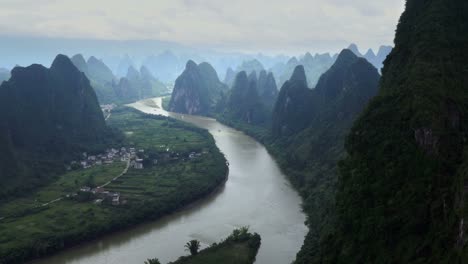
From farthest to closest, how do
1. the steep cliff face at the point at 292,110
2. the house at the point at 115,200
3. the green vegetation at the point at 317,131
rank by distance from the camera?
the steep cliff face at the point at 292,110 → the house at the point at 115,200 → the green vegetation at the point at 317,131

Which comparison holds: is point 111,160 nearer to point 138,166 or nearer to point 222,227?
point 138,166

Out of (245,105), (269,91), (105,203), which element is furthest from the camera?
(269,91)

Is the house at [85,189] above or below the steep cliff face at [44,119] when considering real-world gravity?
below

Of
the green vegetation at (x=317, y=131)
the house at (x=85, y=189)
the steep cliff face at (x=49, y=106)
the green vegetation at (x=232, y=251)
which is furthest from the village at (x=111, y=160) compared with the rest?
the green vegetation at (x=232, y=251)

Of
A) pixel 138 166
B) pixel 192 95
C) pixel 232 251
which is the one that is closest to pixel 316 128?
pixel 138 166

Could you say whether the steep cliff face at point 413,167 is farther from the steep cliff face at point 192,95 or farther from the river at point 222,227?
the steep cliff face at point 192,95
